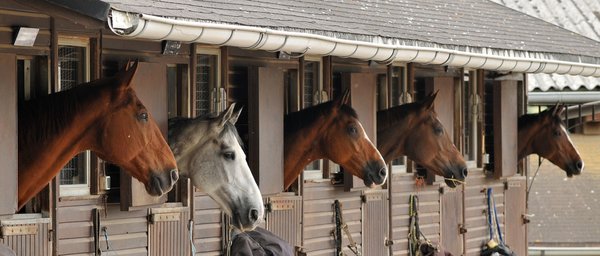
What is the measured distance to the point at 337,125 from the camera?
436 inches

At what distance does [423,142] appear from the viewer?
484 inches

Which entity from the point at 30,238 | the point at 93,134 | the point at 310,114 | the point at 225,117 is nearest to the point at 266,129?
the point at 310,114

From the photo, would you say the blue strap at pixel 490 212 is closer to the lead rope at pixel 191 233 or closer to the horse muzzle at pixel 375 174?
the horse muzzle at pixel 375 174

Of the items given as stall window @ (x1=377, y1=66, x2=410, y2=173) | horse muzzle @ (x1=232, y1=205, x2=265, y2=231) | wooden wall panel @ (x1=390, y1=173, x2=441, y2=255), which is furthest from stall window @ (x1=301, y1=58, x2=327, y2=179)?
horse muzzle @ (x1=232, y1=205, x2=265, y2=231)

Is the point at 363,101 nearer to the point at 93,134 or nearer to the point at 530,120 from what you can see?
the point at 530,120

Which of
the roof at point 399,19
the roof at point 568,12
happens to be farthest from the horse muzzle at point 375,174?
the roof at point 568,12

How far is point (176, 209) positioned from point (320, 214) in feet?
6.86

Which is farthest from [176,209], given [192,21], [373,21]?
[373,21]

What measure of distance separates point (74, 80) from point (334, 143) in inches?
97.3

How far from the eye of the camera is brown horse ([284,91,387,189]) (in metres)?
11.1

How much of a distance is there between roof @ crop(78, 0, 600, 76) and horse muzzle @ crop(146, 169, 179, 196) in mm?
730

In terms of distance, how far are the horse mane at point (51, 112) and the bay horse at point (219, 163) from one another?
1087 millimetres

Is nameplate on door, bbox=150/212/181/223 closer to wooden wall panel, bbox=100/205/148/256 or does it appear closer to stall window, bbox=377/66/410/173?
wooden wall panel, bbox=100/205/148/256

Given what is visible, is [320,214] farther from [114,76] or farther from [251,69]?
[114,76]
